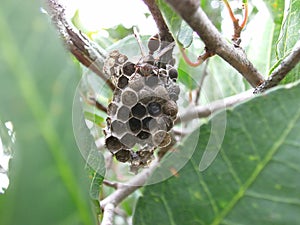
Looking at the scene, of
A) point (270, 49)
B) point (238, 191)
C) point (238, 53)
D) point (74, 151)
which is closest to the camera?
point (74, 151)

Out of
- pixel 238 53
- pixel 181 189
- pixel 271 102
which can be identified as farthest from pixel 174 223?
pixel 238 53

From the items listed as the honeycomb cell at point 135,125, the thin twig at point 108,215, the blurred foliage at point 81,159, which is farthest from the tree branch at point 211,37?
the thin twig at point 108,215

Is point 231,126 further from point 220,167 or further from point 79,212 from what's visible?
point 79,212

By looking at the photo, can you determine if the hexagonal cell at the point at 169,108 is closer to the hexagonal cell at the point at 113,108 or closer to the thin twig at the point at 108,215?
the hexagonal cell at the point at 113,108

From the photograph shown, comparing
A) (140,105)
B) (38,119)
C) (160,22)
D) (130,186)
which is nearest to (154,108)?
(140,105)

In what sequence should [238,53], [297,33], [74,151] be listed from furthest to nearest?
[297,33]
[238,53]
[74,151]
